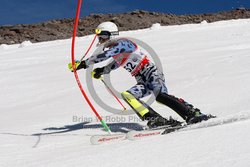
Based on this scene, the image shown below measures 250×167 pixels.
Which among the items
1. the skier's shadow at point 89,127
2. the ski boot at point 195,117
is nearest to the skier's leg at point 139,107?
the ski boot at point 195,117

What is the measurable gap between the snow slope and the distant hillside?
1378cm

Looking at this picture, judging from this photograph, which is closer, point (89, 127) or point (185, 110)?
point (185, 110)

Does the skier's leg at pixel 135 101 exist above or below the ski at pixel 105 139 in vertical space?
above

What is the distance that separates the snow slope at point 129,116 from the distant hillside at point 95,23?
1378cm

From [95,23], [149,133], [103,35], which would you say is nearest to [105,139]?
[149,133]

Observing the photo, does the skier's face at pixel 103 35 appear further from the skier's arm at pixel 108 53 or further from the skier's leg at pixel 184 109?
the skier's leg at pixel 184 109

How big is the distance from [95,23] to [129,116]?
30.0 m

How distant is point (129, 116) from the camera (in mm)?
7652

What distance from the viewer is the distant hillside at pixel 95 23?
34.0 metres

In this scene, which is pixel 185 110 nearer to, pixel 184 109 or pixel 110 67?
pixel 184 109

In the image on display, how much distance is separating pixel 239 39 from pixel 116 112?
30.6ft

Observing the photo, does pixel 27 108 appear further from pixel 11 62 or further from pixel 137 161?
pixel 11 62

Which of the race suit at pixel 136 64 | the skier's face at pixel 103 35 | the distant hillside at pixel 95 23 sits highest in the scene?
the distant hillside at pixel 95 23

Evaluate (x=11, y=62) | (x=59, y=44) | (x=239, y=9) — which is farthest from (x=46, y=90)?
(x=239, y=9)
